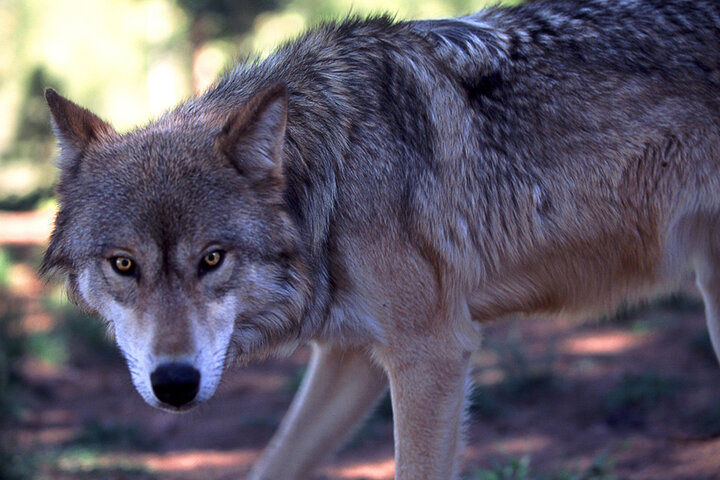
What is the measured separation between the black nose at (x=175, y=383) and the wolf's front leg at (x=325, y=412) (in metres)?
1.00

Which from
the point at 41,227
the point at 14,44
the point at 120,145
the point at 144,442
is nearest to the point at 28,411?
the point at 144,442

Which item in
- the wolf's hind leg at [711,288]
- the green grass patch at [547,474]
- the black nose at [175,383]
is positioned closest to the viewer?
the black nose at [175,383]

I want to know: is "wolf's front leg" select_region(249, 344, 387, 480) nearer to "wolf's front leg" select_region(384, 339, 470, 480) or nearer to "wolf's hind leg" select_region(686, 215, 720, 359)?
"wolf's front leg" select_region(384, 339, 470, 480)

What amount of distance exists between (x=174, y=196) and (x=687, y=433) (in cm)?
360

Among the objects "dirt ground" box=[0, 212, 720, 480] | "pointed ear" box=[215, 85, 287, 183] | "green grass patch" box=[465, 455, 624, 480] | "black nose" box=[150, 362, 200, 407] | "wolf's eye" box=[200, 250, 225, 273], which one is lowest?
"dirt ground" box=[0, 212, 720, 480]

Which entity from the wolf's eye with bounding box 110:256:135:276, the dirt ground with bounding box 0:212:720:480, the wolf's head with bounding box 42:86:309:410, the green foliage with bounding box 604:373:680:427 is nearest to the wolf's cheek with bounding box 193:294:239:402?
the wolf's head with bounding box 42:86:309:410

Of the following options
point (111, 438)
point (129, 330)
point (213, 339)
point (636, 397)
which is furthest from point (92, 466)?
point (636, 397)

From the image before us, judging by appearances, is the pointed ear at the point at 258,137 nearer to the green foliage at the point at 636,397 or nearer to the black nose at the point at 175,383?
the black nose at the point at 175,383

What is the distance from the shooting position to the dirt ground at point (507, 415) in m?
4.62

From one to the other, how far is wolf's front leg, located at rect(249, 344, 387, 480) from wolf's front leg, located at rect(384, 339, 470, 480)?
1.77 ft

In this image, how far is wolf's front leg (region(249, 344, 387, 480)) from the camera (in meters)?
3.62

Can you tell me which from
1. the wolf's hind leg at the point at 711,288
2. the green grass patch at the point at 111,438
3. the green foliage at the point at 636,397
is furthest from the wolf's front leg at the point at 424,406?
the green grass patch at the point at 111,438

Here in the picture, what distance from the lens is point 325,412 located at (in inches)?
144

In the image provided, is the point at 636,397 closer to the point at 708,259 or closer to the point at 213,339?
the point at 708,259
